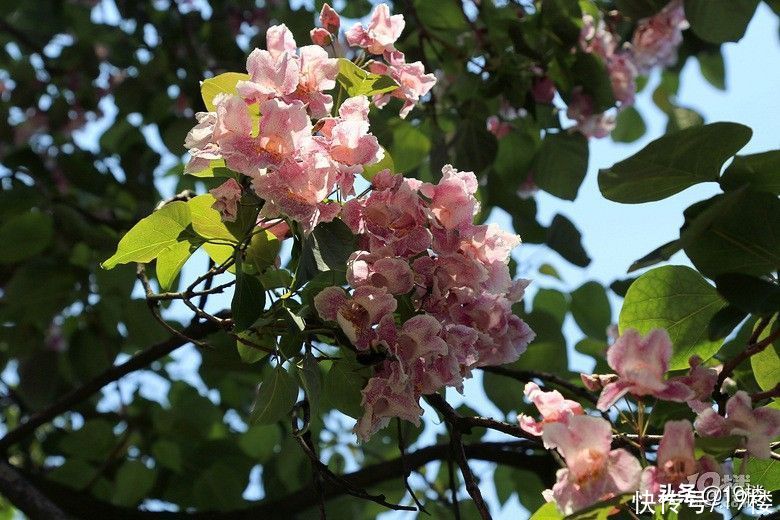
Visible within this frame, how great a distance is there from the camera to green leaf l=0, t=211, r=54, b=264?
188cm

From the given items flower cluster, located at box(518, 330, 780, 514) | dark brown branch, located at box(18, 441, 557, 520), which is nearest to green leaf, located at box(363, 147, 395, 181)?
flower cluster, located at box(518, 330, 780, 514)

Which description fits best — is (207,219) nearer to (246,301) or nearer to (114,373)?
(246,301)

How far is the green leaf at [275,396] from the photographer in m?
0.92

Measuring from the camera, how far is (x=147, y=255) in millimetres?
991

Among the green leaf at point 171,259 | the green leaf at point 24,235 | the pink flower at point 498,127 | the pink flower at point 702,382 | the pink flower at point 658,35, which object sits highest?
the green leaf at point 24,235

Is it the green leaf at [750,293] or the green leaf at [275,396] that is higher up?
the green leaf at [275,396]

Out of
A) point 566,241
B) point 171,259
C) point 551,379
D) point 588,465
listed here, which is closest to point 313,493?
point 551,379

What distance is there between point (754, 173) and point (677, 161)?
69 mm

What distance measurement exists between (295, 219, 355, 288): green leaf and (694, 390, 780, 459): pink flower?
0.35 meters

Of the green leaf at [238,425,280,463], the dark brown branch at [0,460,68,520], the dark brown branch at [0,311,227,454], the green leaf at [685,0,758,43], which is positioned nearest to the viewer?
the dark brown branch at [0,311,227,454]

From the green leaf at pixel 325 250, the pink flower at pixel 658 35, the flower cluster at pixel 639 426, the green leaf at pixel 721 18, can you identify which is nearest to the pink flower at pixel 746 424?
the flower cluster at pixel 639 426

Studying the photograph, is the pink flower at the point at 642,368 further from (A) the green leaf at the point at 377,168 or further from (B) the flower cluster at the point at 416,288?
(A) the green leaf at the point at 377,168

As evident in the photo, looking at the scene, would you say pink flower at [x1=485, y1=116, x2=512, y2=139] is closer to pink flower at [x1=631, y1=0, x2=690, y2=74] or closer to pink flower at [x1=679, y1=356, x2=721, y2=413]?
pink flower at [x1=631, y1=0, x2=690, y2=74]

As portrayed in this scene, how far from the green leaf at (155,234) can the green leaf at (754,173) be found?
52cm
